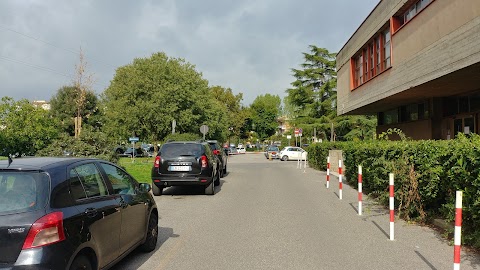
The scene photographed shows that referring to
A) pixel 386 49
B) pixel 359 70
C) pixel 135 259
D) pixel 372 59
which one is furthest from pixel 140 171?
pixel 135 259

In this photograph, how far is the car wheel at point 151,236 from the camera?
6094 millimetres

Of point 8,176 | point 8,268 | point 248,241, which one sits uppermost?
point 8,176

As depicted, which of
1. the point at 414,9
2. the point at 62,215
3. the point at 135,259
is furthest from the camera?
the point at 414,9

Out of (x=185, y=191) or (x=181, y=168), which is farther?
(x=185, y=191)

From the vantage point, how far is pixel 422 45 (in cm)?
1423

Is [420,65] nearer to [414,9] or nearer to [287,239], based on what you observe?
[414,9]

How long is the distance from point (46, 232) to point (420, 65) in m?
13.6

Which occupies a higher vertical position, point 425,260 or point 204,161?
point 204,161

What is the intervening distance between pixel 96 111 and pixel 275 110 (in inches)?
1998

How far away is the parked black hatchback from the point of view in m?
3.50

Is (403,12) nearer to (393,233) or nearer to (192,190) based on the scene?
(192,190)

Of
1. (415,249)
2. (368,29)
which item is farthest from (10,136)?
(415,249)

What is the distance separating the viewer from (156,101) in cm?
4281

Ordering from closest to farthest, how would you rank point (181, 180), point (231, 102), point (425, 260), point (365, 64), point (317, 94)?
point (425, 260), point (181, 180), point (365, 64), point (317, 94), point (231, 102)
